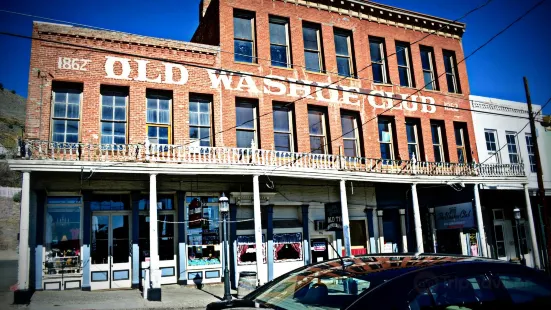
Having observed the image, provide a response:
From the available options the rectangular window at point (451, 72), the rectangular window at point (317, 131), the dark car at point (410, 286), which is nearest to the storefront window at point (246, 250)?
the rectangular window at point (317, 131)

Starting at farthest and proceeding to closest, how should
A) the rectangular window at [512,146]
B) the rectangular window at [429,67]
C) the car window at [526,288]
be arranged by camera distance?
the rectangular window at [512,146] < the rectangular window at [429,67] < the car window at [526,288]

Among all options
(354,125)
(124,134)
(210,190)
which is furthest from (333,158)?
(124,134)

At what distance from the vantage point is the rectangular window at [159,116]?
52.7ft

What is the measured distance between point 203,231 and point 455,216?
38.5ft

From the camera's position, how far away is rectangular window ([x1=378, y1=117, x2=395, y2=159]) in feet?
68.8

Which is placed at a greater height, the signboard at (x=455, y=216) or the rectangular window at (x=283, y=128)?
the rectangular window at (x=283, y=128)

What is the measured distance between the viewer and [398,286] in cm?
297

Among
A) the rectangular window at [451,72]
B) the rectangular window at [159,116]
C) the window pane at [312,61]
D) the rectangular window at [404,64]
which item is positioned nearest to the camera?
the rectangular window at [159,116]

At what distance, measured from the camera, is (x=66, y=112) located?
49.4 ft

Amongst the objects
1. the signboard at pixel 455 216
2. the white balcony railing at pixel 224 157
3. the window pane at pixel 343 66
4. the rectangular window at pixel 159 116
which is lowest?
the signboard at pixel 455 216

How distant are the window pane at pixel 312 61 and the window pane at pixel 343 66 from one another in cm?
118

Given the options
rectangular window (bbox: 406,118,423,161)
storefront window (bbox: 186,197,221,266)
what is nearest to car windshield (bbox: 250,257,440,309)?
storefront window (bbox: 186,197,221,266)

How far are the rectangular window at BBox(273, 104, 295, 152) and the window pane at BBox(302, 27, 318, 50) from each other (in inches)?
138

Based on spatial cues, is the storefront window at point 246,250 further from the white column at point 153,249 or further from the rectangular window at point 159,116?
the rectangular window at point 159,116
